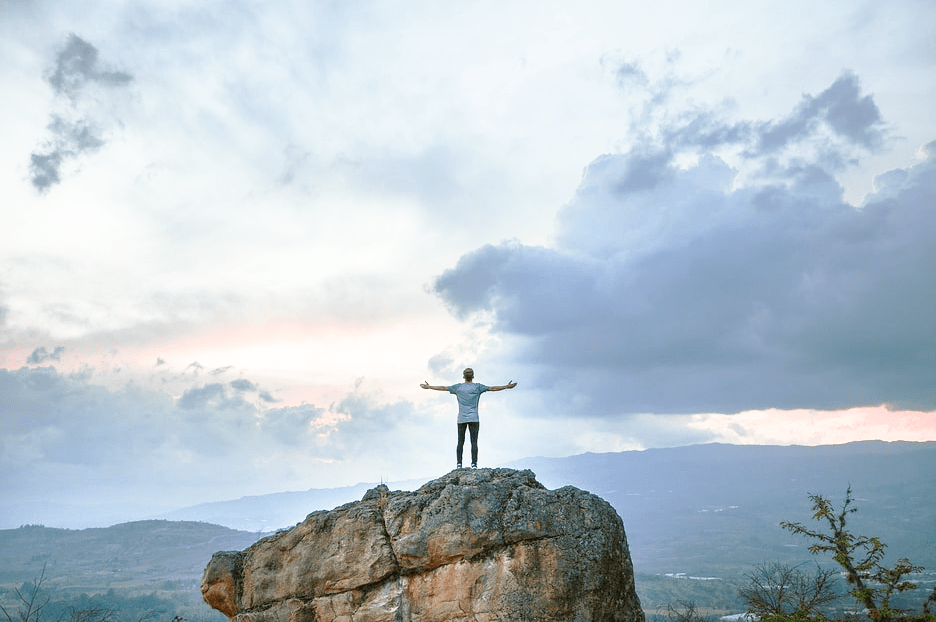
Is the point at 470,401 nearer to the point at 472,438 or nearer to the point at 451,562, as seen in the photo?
the point at 472,438

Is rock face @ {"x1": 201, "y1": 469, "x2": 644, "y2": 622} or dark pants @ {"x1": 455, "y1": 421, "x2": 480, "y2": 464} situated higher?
dark pants @ {"x1": 455, "y1": 421, "x2": 480, "y2": 464}

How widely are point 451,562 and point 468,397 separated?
206 inches

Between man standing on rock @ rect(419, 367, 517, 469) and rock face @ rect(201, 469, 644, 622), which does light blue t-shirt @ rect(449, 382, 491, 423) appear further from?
rock face @ rect(201, 469, 644, 622)

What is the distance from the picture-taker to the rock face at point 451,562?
17.1m

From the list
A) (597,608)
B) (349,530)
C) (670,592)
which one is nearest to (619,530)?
(597,608)

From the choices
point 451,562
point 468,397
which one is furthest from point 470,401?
point 451,562

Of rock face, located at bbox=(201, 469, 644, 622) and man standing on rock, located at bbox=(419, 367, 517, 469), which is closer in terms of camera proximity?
rock face, located at bbox=(201, 469, 644, 622)

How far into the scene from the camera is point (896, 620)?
28312mm

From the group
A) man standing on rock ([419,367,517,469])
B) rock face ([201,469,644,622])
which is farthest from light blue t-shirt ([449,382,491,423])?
rock face ([201,469,644,622])

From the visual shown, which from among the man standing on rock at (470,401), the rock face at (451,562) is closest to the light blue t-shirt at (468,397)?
the man standing on rock at (470,401)

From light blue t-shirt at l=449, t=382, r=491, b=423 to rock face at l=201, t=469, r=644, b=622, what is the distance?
7.41 feet

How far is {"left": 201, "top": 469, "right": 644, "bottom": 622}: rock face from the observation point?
17.1 m

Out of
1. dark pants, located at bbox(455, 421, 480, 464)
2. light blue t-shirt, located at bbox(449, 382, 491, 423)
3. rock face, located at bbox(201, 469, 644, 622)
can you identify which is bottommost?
rock face, located at bbox(201, 469, 644, 622)

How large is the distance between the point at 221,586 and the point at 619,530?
10993mm
